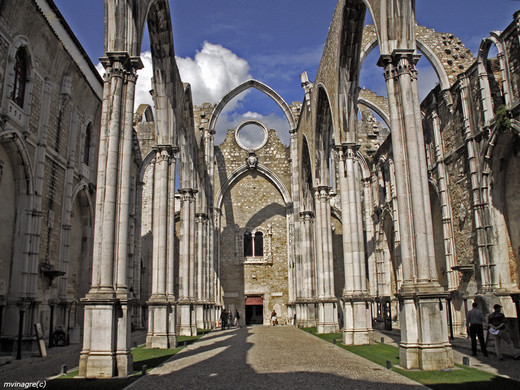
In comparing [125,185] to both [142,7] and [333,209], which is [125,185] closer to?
[142,7]

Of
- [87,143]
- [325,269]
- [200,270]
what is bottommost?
[325,269]

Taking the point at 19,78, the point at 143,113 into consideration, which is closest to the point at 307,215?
the point at 143,113

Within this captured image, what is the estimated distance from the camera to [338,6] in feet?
50.1

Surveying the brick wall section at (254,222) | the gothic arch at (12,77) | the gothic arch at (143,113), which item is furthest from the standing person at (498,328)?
the gothic arch at (143,113)

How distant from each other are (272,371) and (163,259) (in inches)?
255

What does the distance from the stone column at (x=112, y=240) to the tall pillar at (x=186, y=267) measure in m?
8.91

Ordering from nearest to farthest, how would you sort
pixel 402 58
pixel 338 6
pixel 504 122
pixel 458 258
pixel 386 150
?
1. pixel 402 58
2. pixel 504 122
3. pixel 338 6
4. pixel 458 258
5. pixel 386 150

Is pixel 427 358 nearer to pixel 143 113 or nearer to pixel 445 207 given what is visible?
pixel 445 207

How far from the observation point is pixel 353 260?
14.8 meters

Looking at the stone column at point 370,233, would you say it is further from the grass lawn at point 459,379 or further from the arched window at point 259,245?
the grass lawn at point 459,379

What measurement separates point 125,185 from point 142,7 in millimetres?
4575

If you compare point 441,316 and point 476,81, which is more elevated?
point 476,81

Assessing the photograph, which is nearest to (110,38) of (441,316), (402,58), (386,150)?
(402,58)

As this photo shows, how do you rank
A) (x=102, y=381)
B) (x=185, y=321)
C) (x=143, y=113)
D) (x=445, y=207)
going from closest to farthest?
(x=102, y=381), (x=445, y=207), (x=185, y=321), (x=143, y=113)
